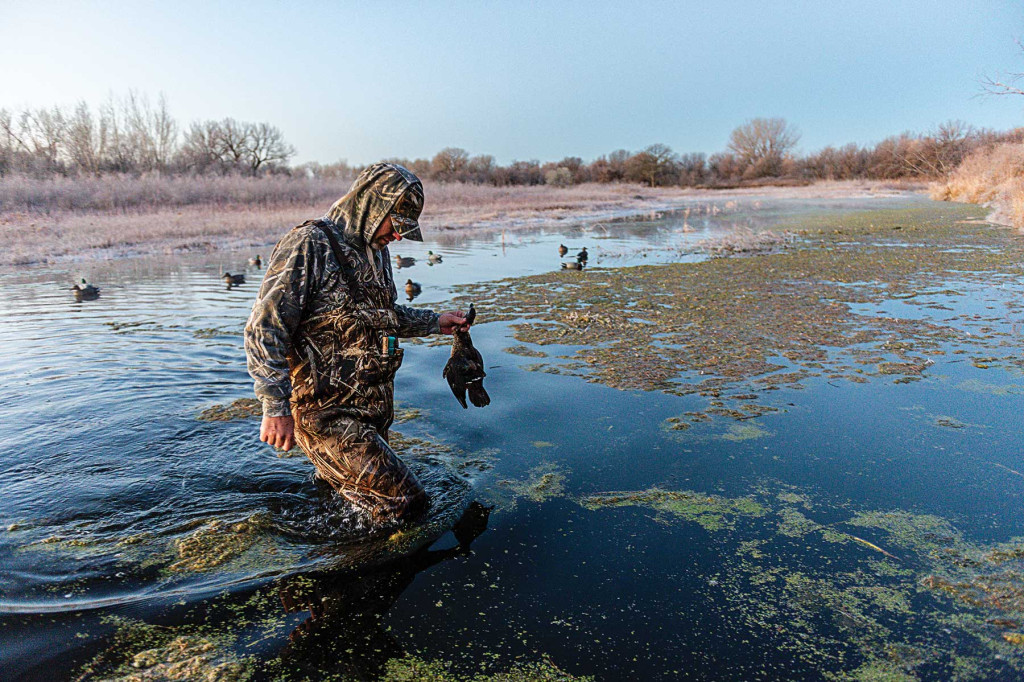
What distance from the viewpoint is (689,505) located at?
3.68 m

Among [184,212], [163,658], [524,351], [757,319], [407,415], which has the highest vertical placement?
[184,212]

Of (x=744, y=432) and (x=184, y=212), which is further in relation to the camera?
(x=184, y=212)

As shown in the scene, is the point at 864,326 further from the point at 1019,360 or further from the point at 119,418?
the point at 119,418

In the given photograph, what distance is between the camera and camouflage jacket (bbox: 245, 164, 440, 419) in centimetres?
292

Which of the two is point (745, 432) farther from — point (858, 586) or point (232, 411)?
point (232, 411)

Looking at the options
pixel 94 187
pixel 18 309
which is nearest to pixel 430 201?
pixel 94 187

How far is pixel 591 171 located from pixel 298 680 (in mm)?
66050

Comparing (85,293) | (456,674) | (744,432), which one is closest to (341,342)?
(456,674)

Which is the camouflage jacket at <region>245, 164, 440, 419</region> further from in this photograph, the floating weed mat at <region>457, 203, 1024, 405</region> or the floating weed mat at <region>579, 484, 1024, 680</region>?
the floating weed mat at <region>457, 203, 1024, 405</region>

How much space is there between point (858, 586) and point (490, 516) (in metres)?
1.88

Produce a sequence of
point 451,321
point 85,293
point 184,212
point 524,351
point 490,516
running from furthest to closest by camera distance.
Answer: point 184,212, point 85,293, point 524,351, point 451,321, point 490,516

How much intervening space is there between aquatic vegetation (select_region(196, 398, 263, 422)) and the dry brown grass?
65.3 ft

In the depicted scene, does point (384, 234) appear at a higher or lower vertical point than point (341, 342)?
higher

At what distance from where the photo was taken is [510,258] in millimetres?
14945
